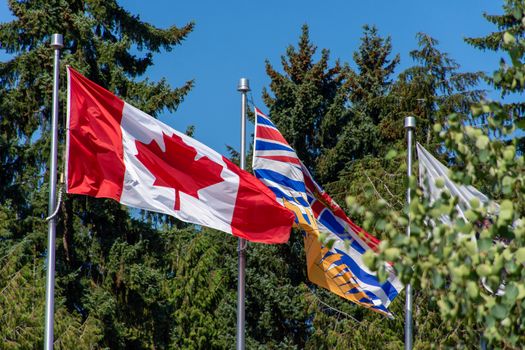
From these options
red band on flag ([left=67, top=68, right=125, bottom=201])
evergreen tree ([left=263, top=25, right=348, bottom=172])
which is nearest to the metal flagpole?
red band on flag ([left=67, top=68, right=125, bottom=201])

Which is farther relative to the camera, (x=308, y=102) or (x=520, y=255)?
(x=308, y=102)

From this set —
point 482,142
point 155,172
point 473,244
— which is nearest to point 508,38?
point 482,142

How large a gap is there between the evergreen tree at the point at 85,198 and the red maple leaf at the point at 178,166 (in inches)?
547

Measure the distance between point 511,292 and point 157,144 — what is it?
8.34m

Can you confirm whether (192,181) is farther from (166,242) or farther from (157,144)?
(166,242)

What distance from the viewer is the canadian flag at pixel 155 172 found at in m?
15.8

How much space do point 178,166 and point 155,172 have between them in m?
0.34

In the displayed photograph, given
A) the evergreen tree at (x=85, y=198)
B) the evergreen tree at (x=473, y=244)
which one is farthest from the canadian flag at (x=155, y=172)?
the evergreen tree at (x=85, y=198)

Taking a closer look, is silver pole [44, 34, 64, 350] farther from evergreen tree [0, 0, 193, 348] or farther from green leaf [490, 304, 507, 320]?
evergreen tree [0, 0, 193, 348]

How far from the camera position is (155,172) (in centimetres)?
1611

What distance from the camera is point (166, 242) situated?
3312cm

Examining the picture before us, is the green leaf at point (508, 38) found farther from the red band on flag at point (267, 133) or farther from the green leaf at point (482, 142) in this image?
the red band on flag at point (267, 133)

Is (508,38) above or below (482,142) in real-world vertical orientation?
above

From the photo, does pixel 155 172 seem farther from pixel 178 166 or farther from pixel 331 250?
pixel 331 250
